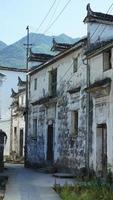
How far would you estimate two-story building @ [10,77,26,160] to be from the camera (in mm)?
35969

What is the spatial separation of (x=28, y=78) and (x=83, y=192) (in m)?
18.0

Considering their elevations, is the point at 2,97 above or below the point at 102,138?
above

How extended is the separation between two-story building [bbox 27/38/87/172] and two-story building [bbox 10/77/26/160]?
564 cm

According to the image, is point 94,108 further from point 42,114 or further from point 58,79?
point 42,114

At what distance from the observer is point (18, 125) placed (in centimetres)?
3706

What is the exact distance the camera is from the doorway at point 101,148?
18703mm

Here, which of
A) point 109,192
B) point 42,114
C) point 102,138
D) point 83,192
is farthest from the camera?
point 42,114

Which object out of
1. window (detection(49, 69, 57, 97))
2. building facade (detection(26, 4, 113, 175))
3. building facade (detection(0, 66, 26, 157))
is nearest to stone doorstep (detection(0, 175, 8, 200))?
building facade (detection(26, 4, 113, 175))

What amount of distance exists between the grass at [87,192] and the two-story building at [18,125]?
2101 cm

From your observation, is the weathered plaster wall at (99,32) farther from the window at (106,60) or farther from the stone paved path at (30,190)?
the stone paved path at (30,190)

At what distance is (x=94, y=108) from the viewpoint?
762 inches

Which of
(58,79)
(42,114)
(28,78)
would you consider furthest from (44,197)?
(28,78)

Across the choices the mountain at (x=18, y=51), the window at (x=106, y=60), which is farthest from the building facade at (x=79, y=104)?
the mountain at (x=18, y=51)

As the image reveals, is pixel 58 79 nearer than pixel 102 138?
No
